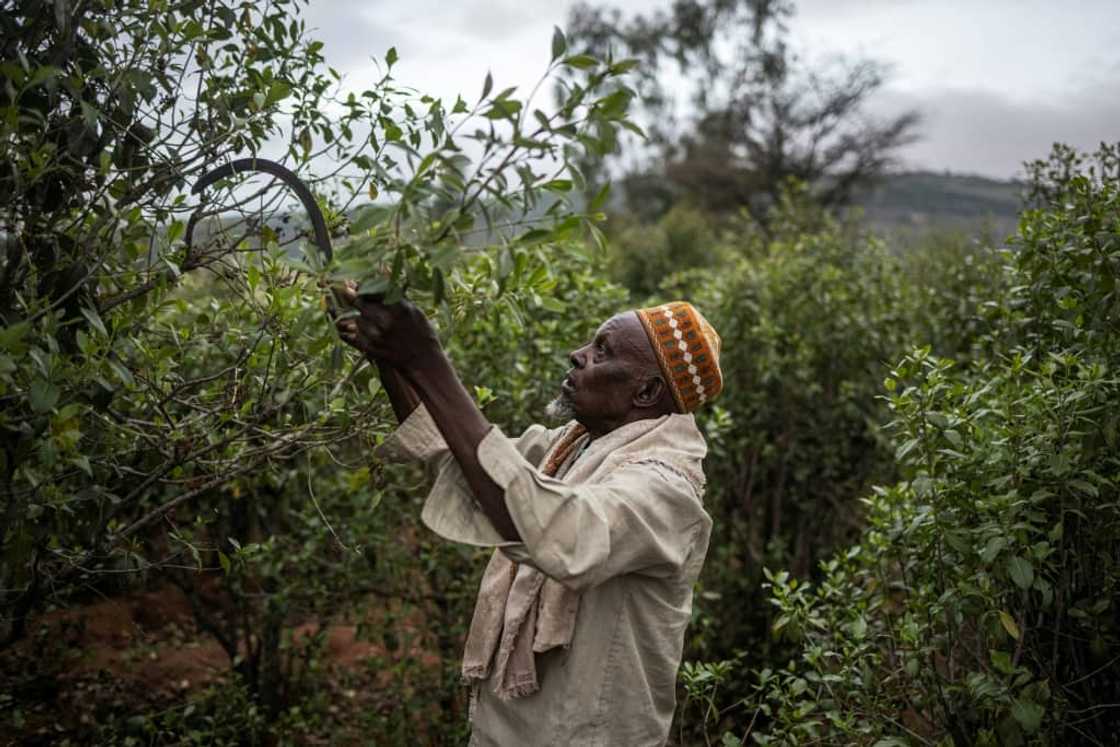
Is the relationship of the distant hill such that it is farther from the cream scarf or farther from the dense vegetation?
the cream scarf

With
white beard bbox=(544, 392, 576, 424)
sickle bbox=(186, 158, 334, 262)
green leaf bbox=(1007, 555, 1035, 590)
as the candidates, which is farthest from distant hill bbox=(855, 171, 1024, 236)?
sickle bbox=(186, 158, 334, 262)

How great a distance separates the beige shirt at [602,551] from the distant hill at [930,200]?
12.5m

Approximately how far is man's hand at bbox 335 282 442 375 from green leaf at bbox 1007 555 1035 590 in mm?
1681

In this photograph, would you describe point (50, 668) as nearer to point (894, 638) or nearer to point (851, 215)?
point (894, 638)

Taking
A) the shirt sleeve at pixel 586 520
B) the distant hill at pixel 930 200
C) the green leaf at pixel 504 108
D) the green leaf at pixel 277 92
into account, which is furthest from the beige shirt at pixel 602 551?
the distant hill at pixel 930 200

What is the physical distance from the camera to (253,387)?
2.44m

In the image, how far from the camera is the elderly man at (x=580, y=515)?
5.49 ft

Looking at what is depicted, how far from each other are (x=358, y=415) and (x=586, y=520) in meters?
0.90

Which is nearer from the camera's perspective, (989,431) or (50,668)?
(989,431)

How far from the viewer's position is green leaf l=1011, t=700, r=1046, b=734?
8.23 ft

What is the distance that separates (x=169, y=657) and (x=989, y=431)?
4332 mm

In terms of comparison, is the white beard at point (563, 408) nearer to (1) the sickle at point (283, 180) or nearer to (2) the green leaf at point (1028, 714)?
(1) the sickle at point (283, 180)

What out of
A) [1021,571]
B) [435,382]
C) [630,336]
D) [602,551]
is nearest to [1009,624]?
[1021,571]

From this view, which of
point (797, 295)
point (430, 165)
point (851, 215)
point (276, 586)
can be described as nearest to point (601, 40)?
point (851, 215)
